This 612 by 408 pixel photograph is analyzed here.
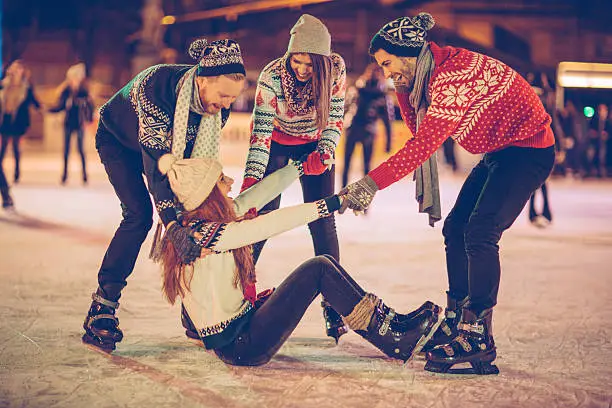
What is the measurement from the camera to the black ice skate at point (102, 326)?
Answer: 414cm

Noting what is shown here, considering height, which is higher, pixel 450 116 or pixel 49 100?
pixel 450 116

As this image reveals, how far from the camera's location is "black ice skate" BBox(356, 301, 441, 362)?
12.5 ft

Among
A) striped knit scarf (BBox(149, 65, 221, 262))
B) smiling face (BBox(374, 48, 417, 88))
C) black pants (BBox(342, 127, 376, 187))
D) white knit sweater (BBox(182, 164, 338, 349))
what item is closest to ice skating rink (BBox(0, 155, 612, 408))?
white knit sweater (BBox(182, 164, 338, 349))

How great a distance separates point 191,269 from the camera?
12.1ft

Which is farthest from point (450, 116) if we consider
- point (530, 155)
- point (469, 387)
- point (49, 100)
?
point (49, 100)

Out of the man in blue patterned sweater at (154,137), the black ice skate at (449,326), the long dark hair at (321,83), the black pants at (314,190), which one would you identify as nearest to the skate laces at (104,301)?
the man in blue patterned sweater at (154,137)

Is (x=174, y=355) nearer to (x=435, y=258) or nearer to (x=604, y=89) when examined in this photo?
(x=435, y=258)

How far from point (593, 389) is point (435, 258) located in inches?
134

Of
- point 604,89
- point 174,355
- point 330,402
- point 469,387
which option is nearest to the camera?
point 330,402

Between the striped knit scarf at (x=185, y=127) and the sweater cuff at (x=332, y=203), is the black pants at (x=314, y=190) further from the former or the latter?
the sweater cuff at (x=332, y=203)

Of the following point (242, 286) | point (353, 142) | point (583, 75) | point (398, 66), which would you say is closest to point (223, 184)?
point (242, 286)

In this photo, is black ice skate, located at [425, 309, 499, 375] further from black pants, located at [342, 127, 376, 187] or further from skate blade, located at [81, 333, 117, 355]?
black pants, located at [342, 127, 376, 187]

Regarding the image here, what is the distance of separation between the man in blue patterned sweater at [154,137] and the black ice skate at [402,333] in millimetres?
821

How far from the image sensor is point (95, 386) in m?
3.63
